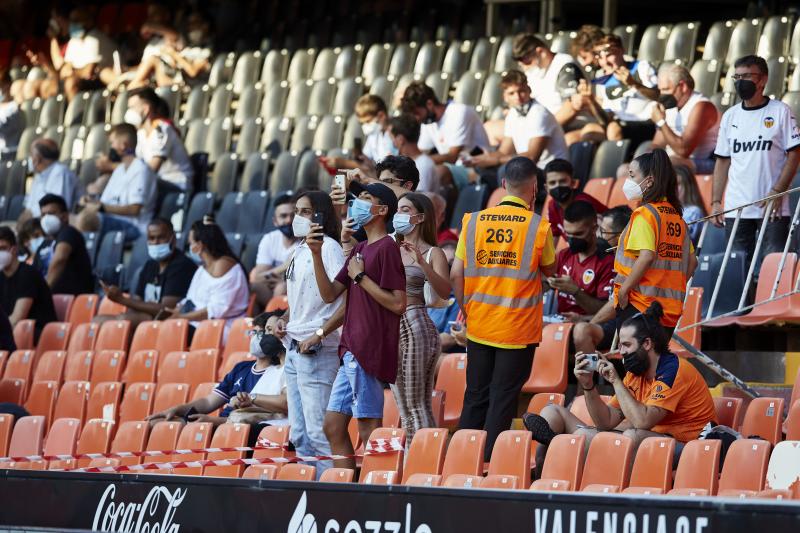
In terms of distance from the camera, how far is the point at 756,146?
8.04m

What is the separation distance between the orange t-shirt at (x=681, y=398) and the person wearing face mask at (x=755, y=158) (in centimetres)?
184

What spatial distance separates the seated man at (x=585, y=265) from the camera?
7.61 meters

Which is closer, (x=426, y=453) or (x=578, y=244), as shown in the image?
(x=426, y=453)

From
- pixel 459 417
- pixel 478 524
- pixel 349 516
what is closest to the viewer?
pixel 478 524

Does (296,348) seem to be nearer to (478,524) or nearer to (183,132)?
(478,524)

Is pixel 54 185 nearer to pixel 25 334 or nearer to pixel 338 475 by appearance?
pixel 25 334

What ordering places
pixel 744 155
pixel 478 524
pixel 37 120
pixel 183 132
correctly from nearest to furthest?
pixel 478 524 → pixel 744 155 → pixel 183 132 → pixel 37 120

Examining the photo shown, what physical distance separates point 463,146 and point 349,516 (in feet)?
18.1

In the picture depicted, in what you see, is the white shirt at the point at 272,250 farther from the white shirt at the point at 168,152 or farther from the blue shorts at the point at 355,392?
the blue shorts at the point at 355,392

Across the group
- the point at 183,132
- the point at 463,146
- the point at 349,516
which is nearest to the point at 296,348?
the point at 349,516

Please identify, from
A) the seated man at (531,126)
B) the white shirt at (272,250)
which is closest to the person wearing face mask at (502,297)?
the seated man at (531,126)

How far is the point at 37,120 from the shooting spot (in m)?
16.0

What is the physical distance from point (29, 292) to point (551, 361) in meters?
4.86

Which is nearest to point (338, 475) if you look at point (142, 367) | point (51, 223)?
point (142, 367)
